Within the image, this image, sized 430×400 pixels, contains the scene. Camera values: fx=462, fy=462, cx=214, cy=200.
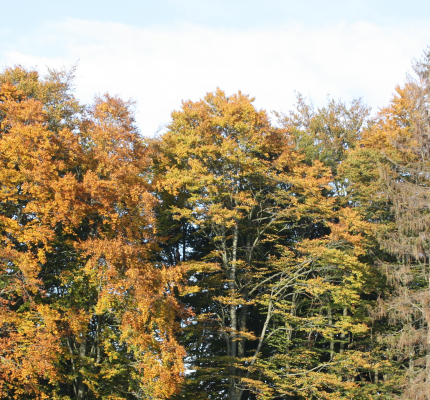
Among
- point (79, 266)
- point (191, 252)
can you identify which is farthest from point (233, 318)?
point (79, 266)

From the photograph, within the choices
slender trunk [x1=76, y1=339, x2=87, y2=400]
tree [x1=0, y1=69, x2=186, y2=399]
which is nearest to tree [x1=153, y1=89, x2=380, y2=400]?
tree [x1=0, y1=69, x2=186, y2=399]

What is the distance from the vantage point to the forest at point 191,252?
1320cm

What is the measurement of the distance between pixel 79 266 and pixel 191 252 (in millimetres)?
8295

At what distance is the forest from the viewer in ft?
43.3

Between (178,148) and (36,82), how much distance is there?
5.69 m

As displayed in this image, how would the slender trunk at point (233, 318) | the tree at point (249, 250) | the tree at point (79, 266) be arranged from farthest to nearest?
the tree at point (249, 250) < the slender trunk at point (233, 318) < the tree at point (79, 266)

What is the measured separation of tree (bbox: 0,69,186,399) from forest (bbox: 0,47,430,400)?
0.06 metres

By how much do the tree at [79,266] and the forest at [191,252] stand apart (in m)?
0.06

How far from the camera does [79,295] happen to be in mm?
14523

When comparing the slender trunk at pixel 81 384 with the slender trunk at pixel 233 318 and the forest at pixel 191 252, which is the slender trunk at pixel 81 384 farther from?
the slender trunk at pixel 233 318

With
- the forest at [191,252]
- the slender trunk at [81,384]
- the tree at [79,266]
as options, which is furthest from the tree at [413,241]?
the slender trunk at [81,384]

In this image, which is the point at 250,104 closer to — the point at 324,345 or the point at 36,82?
the point at 36,82

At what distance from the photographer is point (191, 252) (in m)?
22.4

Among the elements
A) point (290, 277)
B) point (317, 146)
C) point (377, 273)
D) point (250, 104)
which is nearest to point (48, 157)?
point (250, 104)
